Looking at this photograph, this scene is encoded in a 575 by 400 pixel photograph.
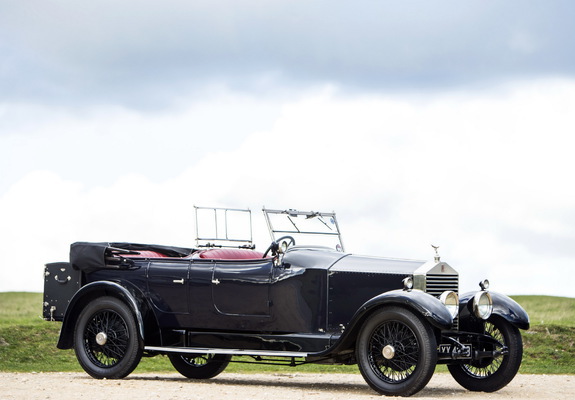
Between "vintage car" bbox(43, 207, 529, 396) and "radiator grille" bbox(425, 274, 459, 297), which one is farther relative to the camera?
"radiator grille" bbox(425, 274, 459, 297)

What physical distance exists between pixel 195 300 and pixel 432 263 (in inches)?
131

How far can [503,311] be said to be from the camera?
12195mm

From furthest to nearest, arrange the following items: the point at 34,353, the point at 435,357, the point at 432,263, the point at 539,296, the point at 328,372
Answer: the point at 539,296 → the point at 34,353 → the point at 328,372 → the point at 432,263 → the point at 435,357

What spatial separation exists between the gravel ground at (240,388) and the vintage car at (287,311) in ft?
1.28

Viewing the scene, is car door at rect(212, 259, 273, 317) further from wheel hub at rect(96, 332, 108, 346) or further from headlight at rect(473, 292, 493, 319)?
headlight at rect(473, 292, 493, 319)

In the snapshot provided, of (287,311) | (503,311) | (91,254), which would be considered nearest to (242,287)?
(287,311)

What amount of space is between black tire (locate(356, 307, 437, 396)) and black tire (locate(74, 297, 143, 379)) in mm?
3447

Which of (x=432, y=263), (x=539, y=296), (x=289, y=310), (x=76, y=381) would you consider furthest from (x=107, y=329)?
(x=539, y=296)

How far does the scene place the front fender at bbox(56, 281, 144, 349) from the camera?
13047 mm

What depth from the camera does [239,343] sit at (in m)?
12.6

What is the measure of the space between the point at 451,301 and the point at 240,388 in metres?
2.89

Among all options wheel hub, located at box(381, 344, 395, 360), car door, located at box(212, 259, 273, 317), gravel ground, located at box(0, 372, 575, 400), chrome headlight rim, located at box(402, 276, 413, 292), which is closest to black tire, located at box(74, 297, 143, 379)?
gravel ground, located at box(0, 372, 575, 400)

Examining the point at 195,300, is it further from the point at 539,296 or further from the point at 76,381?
the point at 539,296

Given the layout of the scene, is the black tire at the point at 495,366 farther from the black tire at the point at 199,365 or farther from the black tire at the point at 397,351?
the black tire at the point at 199,365
